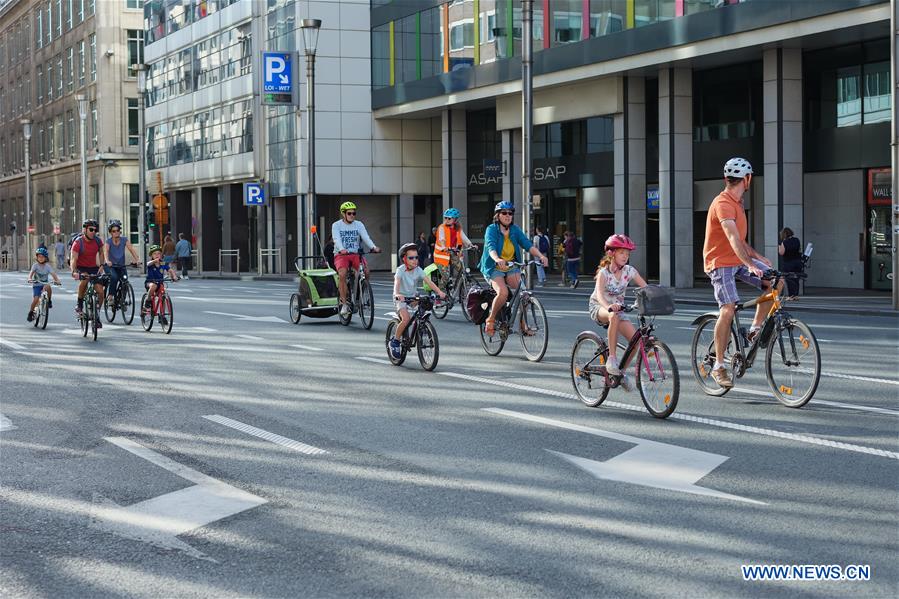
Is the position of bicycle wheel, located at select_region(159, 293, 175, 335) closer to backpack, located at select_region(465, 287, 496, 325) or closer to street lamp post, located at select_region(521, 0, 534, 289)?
backpack, located at select_region(465, 287, 496, 325)

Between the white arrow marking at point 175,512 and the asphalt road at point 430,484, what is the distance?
0.02 metres

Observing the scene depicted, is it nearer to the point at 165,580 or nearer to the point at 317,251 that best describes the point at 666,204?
the point at 317,251

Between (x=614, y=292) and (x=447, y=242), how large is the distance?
1086cm

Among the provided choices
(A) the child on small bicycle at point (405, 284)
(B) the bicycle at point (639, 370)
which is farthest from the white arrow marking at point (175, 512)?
(A) the child on small bicycle at point (405, 284)

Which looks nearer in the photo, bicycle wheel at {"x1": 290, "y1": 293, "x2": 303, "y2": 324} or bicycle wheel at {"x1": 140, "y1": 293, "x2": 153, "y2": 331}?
bicycle wheel at {"x1": 140, "y1": 293, "x2": 153, "y2": 331}

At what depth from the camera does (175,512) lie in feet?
22.6

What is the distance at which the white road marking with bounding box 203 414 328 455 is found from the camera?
29.0 feet

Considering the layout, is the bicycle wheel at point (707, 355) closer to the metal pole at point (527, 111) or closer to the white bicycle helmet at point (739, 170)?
the white bicycle helmet at point (739, 170)

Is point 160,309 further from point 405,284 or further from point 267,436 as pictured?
point 267,436

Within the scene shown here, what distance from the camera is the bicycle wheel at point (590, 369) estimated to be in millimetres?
10672

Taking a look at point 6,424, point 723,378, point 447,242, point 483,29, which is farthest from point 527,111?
point 6,424

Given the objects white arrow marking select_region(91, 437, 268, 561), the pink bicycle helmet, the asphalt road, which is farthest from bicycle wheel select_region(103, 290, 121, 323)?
white arrow marking select_region(91, 437, 268, 561)

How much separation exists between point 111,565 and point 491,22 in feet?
125

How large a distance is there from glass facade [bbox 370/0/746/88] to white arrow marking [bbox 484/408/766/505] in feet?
82.1
